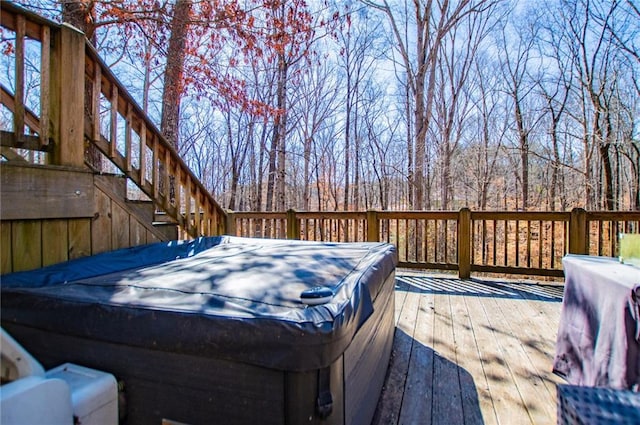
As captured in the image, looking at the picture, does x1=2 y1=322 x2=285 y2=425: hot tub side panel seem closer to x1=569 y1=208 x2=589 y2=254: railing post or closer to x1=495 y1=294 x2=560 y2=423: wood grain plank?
x1=495 y1=294 x2=560 y2=423: wood grain plank

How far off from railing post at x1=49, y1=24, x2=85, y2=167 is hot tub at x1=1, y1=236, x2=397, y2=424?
0.92m

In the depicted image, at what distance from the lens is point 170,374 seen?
46.7 inches

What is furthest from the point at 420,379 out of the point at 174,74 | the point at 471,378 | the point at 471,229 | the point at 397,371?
the point at 174,74

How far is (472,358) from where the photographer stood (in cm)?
245

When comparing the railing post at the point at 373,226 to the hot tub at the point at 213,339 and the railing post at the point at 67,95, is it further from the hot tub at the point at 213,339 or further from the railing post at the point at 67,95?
the railing post at the point at 67,95

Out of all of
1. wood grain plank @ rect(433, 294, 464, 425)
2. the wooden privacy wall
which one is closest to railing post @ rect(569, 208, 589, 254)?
wood grain plank @ rect(433, 294, 464, 425)

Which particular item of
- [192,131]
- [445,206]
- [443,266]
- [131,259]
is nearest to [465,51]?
[445,206]

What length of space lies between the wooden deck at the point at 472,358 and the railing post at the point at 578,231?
0.61 metres

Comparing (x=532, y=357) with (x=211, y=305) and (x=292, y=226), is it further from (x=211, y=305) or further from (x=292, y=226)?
(x=292, y=226)

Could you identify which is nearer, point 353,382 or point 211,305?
point 211,305

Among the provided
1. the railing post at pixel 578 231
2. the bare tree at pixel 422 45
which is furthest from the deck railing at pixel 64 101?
the bare tree at pixel 422 45

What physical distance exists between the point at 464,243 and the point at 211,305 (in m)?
4.12

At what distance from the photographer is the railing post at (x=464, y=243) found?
15.0 ft

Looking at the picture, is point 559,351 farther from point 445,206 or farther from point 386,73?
point 386,73
